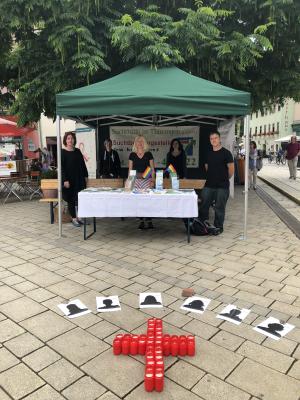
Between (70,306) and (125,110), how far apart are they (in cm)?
315

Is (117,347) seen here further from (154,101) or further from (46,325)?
(154,101)

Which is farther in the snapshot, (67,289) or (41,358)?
(67,289)

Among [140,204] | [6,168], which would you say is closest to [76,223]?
[140,204]

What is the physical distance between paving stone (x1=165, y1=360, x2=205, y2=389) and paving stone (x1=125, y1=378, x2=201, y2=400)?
0.20 ft

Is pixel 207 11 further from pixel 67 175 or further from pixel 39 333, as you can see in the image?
pixel 39 333

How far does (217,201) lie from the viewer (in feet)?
20.9

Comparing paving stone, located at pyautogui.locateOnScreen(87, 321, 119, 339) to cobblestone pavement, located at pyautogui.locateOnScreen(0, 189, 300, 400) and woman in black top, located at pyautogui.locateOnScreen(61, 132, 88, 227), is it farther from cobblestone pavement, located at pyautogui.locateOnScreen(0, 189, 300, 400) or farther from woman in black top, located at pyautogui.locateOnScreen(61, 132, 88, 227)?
woman in black top, located at pyautogui.locateOnScreen(61, 132, 88, 227)

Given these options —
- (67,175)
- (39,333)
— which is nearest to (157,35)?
(67,175)

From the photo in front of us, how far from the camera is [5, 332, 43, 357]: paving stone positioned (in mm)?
2793

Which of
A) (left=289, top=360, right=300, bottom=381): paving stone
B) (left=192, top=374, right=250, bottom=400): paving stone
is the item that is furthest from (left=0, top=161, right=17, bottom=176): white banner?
(left=289, top=360, right=300, bottom=381): paving stone

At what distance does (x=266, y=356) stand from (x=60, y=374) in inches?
60.2

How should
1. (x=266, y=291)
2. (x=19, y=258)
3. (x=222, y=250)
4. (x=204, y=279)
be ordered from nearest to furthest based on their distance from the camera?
(x=266, y=291)
(x=204, y=279)
(x=19, y=258)
(x=222, y=250)

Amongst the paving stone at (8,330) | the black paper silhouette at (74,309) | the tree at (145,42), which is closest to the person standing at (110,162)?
the tree at (145,42)

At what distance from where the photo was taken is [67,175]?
6.70 metres
